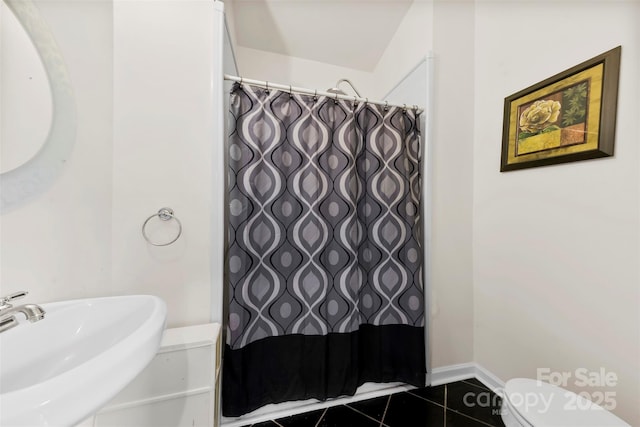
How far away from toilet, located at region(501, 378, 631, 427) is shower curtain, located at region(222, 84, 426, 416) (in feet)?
1.82

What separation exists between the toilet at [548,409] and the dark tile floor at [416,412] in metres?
0.45

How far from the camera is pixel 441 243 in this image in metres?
1.53

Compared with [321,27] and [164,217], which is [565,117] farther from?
[164,217]

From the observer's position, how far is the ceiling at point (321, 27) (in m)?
1.66

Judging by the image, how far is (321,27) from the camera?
71.8 inches

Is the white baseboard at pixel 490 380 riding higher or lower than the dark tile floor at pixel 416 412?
higher

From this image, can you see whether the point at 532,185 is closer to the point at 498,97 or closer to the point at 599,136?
the point at 599,136

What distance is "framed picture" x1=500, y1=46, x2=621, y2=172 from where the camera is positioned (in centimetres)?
98

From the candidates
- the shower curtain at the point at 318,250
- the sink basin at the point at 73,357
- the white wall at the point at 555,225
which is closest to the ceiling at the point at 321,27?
the white wall at the point at 555,225

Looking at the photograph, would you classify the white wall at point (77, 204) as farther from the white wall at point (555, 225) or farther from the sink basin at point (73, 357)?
the white wall at point (555, 225)

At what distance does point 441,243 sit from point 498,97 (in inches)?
37.0

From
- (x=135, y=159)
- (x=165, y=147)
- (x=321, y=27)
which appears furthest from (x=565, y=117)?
(x=135, y=159)

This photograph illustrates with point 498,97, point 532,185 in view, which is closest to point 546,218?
point 532,185

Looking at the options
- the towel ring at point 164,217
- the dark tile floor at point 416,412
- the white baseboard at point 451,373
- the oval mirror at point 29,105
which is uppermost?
the oval mirror at point 29,105
